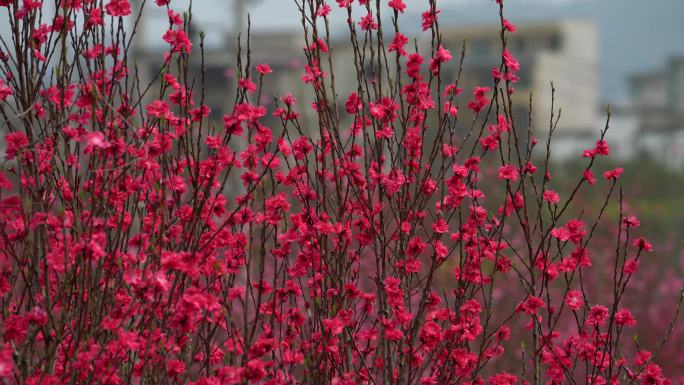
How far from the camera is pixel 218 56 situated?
137 ft

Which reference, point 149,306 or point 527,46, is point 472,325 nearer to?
point 149,306

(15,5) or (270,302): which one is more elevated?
(15,5)

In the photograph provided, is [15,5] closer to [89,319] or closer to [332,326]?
[89,319]

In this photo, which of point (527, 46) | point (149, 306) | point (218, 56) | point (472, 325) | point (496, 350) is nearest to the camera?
point (149, 306)

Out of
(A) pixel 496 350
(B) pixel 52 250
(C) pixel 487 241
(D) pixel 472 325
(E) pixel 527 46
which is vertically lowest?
(E) pixel 527 46

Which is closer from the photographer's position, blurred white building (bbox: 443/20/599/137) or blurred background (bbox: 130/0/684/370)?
blurred background (bbox: 130/0/684/370)

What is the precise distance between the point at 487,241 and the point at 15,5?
88.6 inches

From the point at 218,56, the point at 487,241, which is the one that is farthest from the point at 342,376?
the point at 218,56

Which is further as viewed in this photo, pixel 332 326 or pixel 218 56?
pixel 218 56

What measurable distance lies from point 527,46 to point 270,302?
5190 cm

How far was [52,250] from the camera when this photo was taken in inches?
133

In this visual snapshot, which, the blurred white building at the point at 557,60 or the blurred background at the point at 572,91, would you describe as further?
the blurred white building at the point at 557,60

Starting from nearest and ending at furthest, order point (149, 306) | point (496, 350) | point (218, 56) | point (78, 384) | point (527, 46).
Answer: point (149, 306)
point (78, 384)
point (496, 350)
point (218, 56)
point (527, 46)

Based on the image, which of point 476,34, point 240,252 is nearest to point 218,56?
point 476,34
